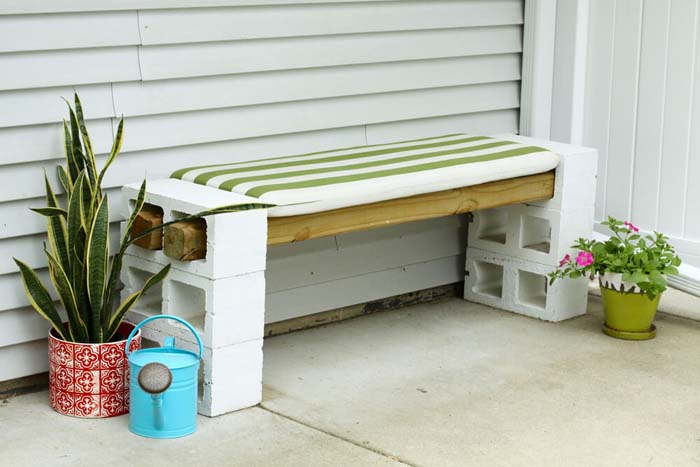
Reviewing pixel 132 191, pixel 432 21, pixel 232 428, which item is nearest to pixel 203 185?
pixel 132 191

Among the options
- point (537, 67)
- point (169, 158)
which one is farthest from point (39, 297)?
point (537, 67)

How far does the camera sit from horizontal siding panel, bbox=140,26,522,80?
366 centimetres

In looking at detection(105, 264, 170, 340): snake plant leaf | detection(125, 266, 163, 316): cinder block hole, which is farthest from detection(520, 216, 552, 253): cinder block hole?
detection(105, 264, 170, 340): snake plant leaf

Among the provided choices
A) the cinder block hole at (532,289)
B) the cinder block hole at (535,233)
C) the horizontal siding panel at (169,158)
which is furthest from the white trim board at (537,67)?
the horizontal siding panel at (169,158)

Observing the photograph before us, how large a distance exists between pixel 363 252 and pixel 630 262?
101 centimetres

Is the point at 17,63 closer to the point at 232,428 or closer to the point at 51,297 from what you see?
the point at 51,297

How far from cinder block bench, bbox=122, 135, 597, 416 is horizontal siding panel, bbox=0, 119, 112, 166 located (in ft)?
0.79

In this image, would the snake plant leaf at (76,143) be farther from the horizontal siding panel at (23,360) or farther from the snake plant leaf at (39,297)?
the horizontal siding panel at (23,360)

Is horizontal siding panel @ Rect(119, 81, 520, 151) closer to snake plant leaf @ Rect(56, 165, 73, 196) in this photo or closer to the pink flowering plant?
snake plant leaf @ Rect(56, 165, 73, 196)

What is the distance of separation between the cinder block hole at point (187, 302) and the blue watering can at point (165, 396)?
0.63ft

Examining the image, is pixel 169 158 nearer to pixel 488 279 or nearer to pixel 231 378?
pixel 231 378

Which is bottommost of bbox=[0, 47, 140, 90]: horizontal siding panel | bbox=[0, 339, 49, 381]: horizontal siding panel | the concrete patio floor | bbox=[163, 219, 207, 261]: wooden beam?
the concrete patio floor

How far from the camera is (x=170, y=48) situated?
365cm

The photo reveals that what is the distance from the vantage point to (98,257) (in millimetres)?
3268
